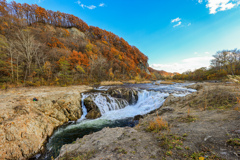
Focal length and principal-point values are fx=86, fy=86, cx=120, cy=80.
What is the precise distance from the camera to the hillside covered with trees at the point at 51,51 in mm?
14752

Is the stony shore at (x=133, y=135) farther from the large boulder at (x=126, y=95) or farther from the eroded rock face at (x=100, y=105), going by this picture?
the large boulder at (x=126, y=95)

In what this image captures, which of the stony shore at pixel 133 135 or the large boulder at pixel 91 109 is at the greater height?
the stony shore at pixel 133 135

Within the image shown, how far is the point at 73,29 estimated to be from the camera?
4762 centimetres

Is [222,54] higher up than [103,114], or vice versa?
[222,54]

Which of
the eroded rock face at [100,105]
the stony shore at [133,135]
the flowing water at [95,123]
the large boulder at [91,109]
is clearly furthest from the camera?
the eroded rock face at [100,105]

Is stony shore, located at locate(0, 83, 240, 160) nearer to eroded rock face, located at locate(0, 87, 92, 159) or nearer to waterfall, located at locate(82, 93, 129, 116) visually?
eroded rock face, located at locate(0, 87, 92, 159)

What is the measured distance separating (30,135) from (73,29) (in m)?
57.0

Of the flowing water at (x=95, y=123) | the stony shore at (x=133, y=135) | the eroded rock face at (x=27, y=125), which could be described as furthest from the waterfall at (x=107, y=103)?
the eroded rock face at (x=27, y=125)

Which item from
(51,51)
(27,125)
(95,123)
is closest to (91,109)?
(95,123)

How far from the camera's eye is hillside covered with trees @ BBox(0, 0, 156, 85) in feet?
48.4

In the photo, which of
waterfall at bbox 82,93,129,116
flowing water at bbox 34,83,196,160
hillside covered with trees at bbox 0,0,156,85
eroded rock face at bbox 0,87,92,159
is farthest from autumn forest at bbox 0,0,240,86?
flowing water at bbox 34,83,196,160

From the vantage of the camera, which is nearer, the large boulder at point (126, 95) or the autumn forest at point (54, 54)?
the large boulder at point (126, 95)

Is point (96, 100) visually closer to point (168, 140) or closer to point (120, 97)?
point (120, 97)

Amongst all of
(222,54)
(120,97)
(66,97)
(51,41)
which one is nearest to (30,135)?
(66,97)
